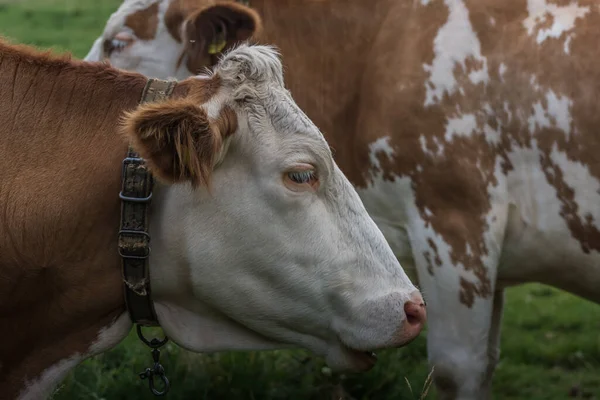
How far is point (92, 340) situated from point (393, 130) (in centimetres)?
189

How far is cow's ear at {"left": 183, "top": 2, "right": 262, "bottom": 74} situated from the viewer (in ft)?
15.9

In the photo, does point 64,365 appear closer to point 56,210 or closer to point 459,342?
point 56,210

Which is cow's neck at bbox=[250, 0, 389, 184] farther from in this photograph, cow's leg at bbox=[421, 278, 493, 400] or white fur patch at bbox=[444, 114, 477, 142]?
cow's leg at bbox=[421, 278, 493, 400]

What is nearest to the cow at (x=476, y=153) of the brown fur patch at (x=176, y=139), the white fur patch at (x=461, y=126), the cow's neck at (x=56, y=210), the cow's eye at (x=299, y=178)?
the white fur patch at (x=461, y=126)

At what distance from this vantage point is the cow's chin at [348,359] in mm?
3059

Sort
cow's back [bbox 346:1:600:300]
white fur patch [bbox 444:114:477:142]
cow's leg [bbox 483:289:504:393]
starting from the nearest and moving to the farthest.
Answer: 1. cow's back [bbox 346:1:600:300]
2. white fur patch [bbox 444:114:477:142]
3. cow's leg [bbox 483:289:504:393]

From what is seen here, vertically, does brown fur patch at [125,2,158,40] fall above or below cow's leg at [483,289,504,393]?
above

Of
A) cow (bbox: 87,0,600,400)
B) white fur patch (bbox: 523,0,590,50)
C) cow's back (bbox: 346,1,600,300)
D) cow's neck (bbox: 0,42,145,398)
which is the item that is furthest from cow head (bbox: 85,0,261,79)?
cow's neck (bbox: 0,42,145,398)

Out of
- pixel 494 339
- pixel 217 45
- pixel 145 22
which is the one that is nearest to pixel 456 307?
pixel 494 339

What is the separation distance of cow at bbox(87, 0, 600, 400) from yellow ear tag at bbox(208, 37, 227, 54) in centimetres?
66

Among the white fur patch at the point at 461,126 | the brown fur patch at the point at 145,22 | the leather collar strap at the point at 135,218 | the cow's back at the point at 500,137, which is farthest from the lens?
the brown fur patch at the point at 145,22

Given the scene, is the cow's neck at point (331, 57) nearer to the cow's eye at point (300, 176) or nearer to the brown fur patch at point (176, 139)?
the cow's eye at point (300, 176)

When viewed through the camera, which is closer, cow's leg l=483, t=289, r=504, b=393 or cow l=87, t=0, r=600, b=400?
cow l=87, t=0, r=600, b=400

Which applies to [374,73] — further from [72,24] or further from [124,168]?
[72,24]
